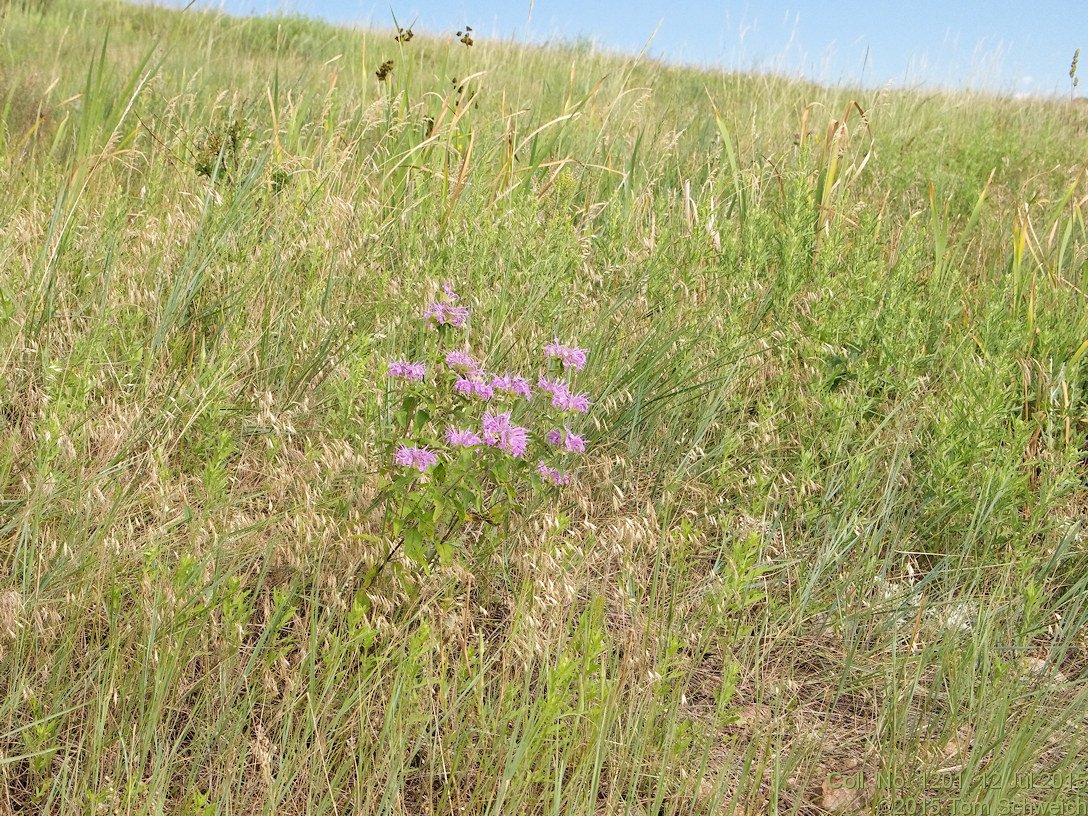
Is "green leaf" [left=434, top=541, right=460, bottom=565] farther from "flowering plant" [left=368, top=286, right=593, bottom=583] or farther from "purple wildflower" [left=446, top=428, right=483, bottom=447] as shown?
"purple wildflower" [left=446, top=428, right=483, bottom=447]

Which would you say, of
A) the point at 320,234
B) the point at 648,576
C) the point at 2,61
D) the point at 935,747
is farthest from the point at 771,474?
the point at 2,61

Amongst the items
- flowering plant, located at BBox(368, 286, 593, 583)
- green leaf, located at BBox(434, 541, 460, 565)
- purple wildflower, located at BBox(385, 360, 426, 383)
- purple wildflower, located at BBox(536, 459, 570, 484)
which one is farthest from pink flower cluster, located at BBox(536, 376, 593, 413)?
green leaf, located at BBox(434, 541, 460, 565)

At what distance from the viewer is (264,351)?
2734 mm

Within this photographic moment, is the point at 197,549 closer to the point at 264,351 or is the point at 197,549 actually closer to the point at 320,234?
the point at 264,351

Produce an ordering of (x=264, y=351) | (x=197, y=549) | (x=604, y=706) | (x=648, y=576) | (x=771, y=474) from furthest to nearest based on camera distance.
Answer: (x=264, y=351) → (x=771, y=474) → (x=648, y=576) → (x=197, y=549) → (x=604, y=706)

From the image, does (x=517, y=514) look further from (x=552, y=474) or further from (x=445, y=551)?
(x=445, y=551)

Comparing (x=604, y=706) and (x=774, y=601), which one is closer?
(x=604, y=706)

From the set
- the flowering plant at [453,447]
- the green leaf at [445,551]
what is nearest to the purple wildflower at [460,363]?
the flowering plant at [453,447]

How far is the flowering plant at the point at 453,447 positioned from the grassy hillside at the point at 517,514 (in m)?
0.02

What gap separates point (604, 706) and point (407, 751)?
1.40 feet

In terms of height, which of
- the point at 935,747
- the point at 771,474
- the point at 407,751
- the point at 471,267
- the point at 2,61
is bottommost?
the point at 407,751

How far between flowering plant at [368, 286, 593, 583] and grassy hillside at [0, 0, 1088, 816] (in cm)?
2

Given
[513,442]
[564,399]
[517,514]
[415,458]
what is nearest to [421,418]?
[415,458]

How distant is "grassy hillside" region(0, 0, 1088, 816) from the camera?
168cm
